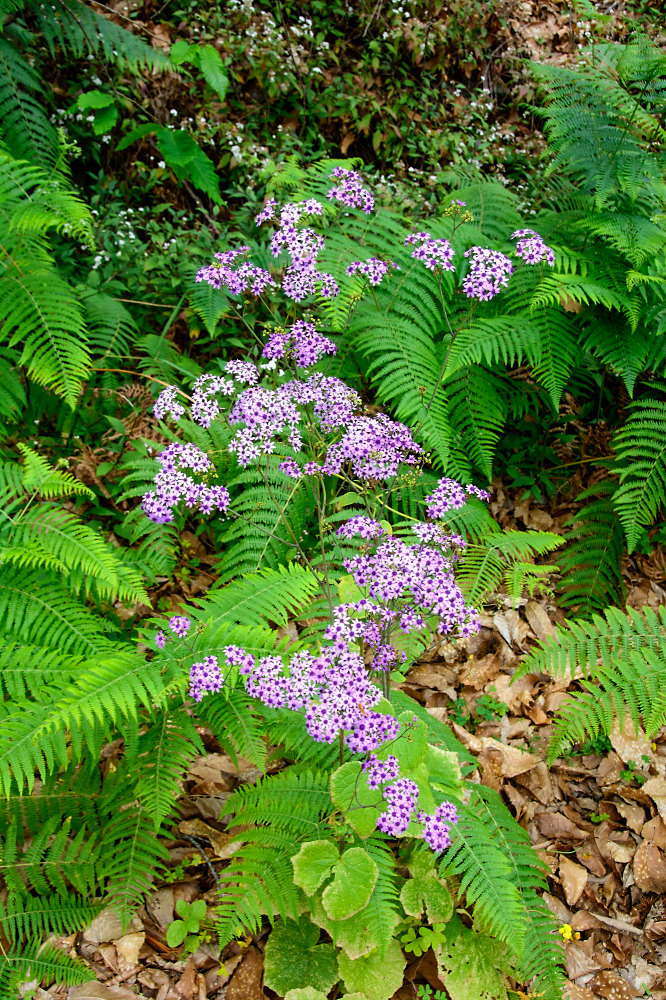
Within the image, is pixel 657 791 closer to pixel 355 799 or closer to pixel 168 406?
pixel 355 799

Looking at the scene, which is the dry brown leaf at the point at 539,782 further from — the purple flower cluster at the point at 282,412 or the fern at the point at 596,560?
the purple flower cluster at the point at 282,412

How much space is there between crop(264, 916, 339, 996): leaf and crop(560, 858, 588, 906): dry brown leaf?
1132 millimetres

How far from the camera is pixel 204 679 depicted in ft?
6.81

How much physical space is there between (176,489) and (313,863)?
133cm

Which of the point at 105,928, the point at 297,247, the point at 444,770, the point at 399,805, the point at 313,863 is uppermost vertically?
the point at 297,247

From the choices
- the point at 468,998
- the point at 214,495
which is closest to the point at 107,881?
the point at 468,998

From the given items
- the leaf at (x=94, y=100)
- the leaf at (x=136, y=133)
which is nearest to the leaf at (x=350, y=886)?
the leaf at (x=136, y=133)

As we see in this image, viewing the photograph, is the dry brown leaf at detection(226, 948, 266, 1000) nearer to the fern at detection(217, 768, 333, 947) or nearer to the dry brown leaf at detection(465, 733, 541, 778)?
the fern at detection(217, 768, 333, 947)

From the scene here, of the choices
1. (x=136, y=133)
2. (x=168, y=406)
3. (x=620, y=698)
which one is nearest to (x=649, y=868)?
(x=620, y=698)

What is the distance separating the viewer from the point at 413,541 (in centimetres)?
297

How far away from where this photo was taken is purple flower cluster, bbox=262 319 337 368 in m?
2.59

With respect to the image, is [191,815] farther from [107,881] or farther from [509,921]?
[509,921]

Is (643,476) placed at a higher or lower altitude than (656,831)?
higher

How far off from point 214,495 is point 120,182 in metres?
3.89
